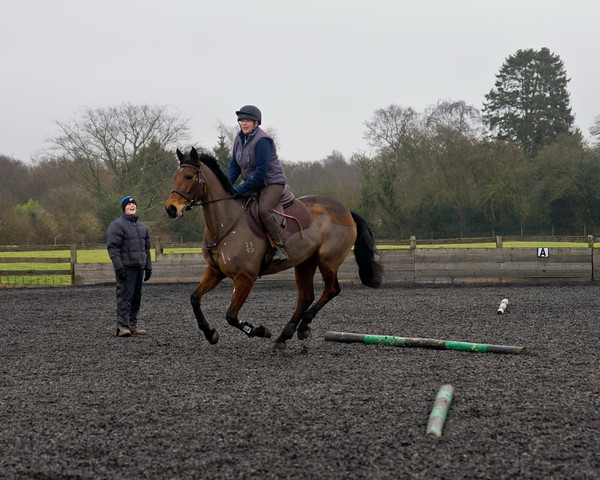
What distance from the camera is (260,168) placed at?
6586mm

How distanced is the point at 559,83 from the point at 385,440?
50880 millimetres

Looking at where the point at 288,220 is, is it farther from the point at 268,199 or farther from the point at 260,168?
the point at 260,168

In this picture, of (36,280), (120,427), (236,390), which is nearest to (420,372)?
(236,390)

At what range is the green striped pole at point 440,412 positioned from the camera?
3699mm

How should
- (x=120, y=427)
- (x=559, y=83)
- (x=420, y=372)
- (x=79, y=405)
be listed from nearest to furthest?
(x=120, y=427)
(x=79, y=405)
(x=420, y=372)
(x=559, y=83)

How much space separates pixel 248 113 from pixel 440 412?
3887 mm

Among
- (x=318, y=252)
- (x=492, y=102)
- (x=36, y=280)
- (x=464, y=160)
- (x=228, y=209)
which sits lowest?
(x=36, y=280)

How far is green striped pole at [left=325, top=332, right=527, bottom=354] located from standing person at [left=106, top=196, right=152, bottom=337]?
10.0 ft

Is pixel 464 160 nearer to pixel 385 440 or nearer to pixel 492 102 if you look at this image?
pixel 492 102

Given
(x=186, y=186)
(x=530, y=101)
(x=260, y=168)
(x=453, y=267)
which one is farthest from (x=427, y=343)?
(x=530, y=101)

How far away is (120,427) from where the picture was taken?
13.3 feet

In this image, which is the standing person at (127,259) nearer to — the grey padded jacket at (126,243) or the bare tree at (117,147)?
the grey padded jacket at (126,243)

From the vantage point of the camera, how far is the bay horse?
21.4 ft

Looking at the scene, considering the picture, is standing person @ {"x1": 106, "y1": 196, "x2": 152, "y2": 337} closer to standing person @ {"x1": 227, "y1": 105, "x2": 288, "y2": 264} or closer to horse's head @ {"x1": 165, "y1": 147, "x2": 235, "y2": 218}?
horse's head @ {"x1": 165, "y1": 147, "x2": 235, "y2": 218}
